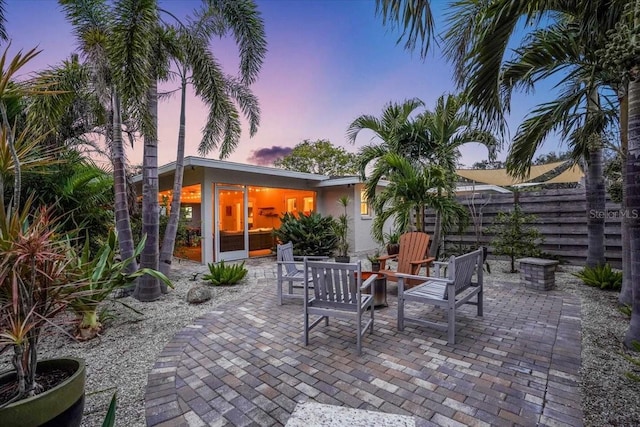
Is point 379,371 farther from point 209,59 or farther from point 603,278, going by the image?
point 209,59

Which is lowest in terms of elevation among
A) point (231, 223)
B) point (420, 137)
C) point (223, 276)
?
point (223, 276)

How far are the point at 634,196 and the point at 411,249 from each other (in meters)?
2.68

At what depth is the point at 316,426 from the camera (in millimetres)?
1378

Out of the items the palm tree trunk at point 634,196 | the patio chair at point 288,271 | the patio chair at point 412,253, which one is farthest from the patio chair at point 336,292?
the palm tree trunk at point 634,196

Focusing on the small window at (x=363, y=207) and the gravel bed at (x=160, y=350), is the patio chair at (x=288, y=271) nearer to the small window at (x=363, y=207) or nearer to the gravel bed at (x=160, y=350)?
the gravel bed at (x=160, y=350)

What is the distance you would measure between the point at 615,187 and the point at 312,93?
9.11m

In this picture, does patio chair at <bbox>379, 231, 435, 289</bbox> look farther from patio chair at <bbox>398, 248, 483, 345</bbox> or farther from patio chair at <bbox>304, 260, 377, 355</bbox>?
patio chair at <bbox>304, 260, 377, 355</bbox>

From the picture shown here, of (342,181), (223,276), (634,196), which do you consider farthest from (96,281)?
(342,181)

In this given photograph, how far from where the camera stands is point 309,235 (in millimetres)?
8742

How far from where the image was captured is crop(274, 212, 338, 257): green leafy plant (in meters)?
8.74

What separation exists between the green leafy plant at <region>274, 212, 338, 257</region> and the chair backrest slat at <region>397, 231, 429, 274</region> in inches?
154

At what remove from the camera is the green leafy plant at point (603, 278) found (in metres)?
4.91

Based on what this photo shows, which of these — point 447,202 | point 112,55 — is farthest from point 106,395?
point 447,202

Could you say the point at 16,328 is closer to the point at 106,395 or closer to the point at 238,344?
the point at 106,395
